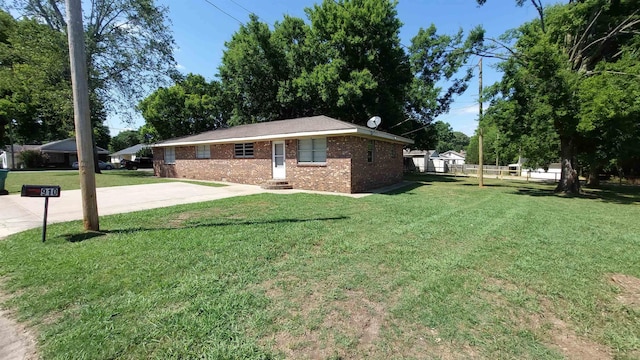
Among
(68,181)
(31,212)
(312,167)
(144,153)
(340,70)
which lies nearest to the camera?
(31,212)

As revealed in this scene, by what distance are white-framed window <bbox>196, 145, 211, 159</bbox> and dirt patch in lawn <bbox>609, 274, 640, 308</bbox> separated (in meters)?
16.5

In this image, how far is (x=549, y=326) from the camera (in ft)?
8.55

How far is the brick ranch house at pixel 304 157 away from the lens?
11.1m

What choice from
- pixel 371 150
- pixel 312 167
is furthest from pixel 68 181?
pixel 371 150

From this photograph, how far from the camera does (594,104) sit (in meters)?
10.1

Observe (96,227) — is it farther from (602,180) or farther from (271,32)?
(602,180)

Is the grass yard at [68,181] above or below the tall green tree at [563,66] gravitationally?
below

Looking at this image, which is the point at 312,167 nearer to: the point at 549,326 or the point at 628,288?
the point at 628,288

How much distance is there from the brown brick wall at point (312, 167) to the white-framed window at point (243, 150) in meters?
0.25

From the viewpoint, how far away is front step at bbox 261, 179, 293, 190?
12.2 metres

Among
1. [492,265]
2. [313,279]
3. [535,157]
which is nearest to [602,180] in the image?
[535,157]

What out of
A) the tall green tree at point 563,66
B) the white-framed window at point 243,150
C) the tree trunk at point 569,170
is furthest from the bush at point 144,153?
the tree trunk at point 569,170

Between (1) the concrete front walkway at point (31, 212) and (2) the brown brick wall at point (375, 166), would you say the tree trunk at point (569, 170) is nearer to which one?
(2) the brown brick wall at point (375, 166)

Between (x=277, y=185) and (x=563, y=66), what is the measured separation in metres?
13.0
